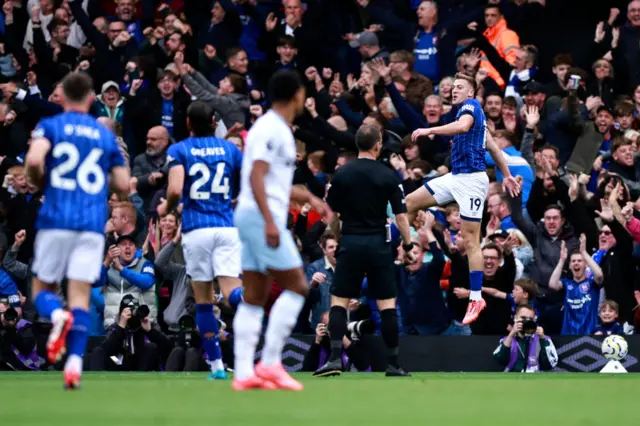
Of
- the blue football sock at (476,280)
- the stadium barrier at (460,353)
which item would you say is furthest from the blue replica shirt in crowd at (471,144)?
the stadium barrier at (460,353)

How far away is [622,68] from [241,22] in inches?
265

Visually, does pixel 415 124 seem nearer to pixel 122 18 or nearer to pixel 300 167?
pixel 300 167

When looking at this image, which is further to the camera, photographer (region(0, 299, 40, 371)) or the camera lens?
photographer (region(0, 299, 40, 371))

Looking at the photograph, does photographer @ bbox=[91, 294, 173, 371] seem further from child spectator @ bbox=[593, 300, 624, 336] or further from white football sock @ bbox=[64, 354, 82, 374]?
white football sock @ bbox=[64, 354, 82, 374]

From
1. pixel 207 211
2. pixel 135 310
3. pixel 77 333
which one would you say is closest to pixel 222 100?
pixel 135 310

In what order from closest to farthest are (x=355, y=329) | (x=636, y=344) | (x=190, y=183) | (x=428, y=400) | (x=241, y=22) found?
1. (x=428, y=400)
2. (x=190, y=183)
3. (x=355, y=329)
4. (x=636, y=344)
5. (x=241, y=22)

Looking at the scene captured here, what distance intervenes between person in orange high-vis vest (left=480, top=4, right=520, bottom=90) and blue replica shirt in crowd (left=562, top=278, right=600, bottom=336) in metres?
5.69

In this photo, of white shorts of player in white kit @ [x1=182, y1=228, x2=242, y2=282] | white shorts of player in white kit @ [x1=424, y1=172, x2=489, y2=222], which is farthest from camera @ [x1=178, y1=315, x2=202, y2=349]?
white shorts of player in white kit @ [x1=424, y1=172, x2=489, y2=222]

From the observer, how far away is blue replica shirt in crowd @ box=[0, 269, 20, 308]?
1786 centimetres

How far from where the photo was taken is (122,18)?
77.4 feet

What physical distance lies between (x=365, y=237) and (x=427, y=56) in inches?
383

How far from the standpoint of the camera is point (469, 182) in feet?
48.2

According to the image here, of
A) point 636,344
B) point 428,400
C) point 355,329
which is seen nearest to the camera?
point 428,400

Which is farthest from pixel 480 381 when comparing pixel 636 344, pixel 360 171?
pixel 636 344
